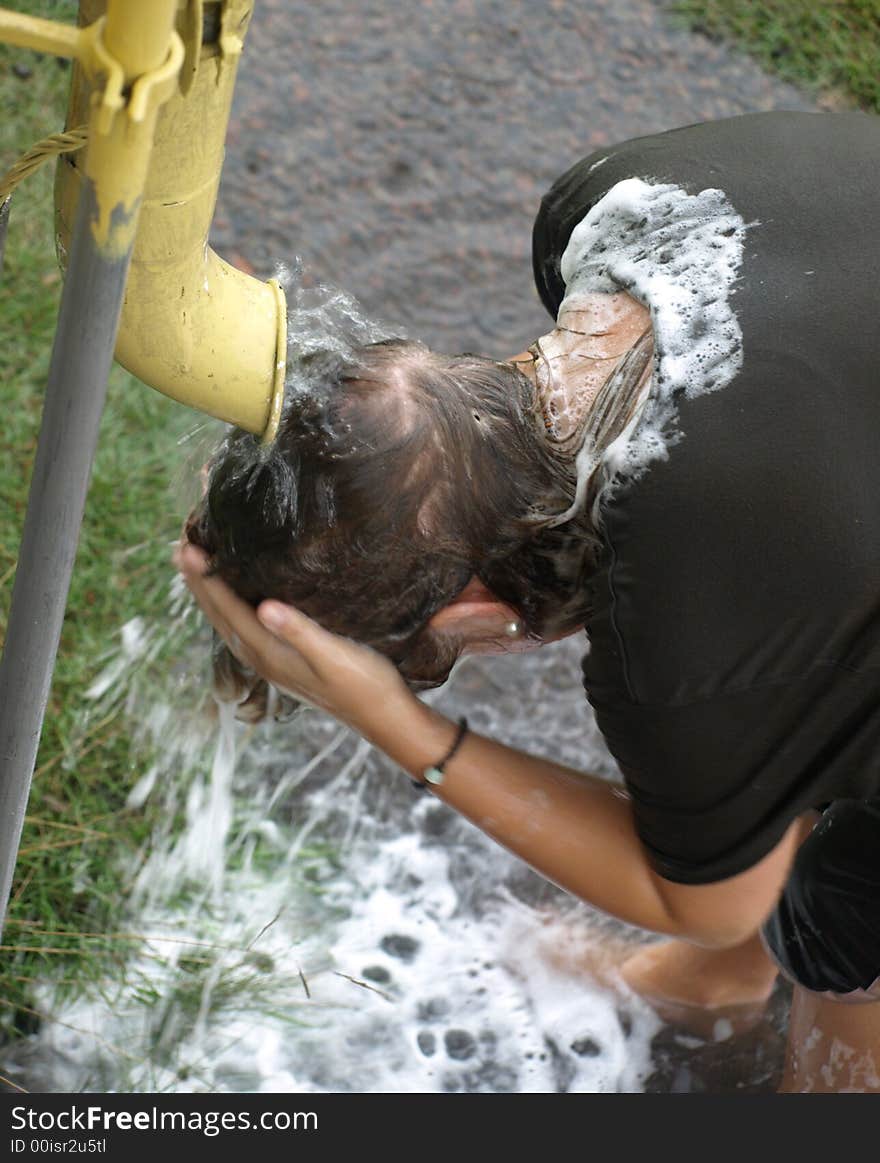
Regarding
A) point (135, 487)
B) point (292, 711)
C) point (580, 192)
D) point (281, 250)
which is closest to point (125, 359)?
point (580, 192)

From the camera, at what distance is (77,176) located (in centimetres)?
141

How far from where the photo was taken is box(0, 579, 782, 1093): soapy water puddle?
3.04 meters

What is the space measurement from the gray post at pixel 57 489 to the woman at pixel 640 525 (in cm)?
54

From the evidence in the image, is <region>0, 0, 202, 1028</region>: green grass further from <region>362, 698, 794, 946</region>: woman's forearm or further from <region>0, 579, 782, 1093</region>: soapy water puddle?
<region>362, 698, 794, 946</region>: woman's forearm

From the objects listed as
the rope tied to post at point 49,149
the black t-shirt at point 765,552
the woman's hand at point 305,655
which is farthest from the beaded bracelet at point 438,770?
the rope tied to post at point 49,149

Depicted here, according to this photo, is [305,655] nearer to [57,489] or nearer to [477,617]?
[477,617]

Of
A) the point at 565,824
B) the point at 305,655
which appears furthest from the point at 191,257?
the point at 565,824

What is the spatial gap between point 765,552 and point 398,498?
19.9 inches

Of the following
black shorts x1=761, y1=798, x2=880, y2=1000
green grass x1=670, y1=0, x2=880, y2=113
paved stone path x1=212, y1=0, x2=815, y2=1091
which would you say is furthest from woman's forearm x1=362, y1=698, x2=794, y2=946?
green grass x1=670, y1=0, x2=880, y2=113

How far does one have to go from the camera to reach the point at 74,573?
11.5 feet

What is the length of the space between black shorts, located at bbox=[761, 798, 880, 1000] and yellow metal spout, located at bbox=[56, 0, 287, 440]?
1.34 m

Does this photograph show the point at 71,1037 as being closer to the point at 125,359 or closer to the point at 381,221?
the point at 125,359
